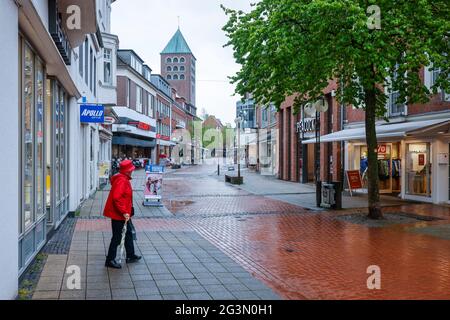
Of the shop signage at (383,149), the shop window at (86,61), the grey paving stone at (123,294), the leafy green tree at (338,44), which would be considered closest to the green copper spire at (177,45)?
the shop signage at (383,149)

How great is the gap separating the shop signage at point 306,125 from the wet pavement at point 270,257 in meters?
13.9

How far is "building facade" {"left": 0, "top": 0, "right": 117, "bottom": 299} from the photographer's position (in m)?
5.30

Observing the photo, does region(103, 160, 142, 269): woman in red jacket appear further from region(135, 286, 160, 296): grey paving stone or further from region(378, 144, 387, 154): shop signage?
region(378, 144, 387, 154): shop signage

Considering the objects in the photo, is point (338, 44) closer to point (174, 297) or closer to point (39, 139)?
point (39, 139)

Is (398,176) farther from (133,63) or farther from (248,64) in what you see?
(133,63)

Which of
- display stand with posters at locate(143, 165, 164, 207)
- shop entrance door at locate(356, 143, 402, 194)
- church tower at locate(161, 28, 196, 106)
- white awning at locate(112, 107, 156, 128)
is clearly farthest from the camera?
church tower at locate(161, 28, 196, 106)

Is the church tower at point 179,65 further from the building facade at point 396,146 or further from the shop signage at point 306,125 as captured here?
the building facade at point 396,146

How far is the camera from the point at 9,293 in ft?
17.4

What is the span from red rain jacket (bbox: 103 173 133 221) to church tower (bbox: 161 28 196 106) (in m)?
97.2

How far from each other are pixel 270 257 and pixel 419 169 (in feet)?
37.3

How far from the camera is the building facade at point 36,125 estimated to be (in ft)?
17.4

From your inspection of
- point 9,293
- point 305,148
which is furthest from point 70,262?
point 305,148

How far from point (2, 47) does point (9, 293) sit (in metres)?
2.65

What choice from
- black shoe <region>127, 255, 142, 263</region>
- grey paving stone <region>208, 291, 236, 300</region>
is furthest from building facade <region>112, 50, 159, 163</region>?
grey paving stone <region>208, 291, 236, 300</region>
